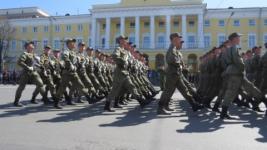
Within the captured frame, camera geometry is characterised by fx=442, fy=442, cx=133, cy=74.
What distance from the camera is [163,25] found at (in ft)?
234

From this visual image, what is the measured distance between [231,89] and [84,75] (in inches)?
196

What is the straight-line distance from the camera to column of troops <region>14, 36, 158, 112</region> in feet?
37.5

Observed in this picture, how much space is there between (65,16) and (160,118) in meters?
67.9

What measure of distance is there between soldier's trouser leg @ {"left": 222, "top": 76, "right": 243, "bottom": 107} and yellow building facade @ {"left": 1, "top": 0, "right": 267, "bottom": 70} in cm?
5382

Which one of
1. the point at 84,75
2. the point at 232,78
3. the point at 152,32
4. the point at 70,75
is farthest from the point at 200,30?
the point at 232,78

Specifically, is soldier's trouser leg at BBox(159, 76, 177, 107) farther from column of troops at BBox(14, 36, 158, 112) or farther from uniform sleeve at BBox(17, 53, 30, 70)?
uniform sleeve at BBox(17, 53, 30, 70)

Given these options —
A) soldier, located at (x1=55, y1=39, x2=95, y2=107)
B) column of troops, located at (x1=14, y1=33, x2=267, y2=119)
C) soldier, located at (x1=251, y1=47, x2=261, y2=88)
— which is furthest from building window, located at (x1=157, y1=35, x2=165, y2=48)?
soldier, located at (x1=55, y1=39, x2=95, y2=107)

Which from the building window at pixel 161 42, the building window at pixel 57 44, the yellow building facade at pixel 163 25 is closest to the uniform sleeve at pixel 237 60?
the yellow building facade at pixel 163 25

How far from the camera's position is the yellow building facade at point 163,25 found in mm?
66375

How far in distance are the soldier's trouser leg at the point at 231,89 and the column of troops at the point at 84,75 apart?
2.54 m

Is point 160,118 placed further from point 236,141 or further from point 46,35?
point 46,35

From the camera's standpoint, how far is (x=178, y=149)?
651cm

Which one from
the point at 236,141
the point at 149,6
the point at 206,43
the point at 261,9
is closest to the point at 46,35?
the point at 149,6

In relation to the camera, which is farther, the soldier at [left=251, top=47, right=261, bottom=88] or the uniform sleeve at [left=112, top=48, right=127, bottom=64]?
the soldier at [left=251, top=47, right=261, bottom=88]
